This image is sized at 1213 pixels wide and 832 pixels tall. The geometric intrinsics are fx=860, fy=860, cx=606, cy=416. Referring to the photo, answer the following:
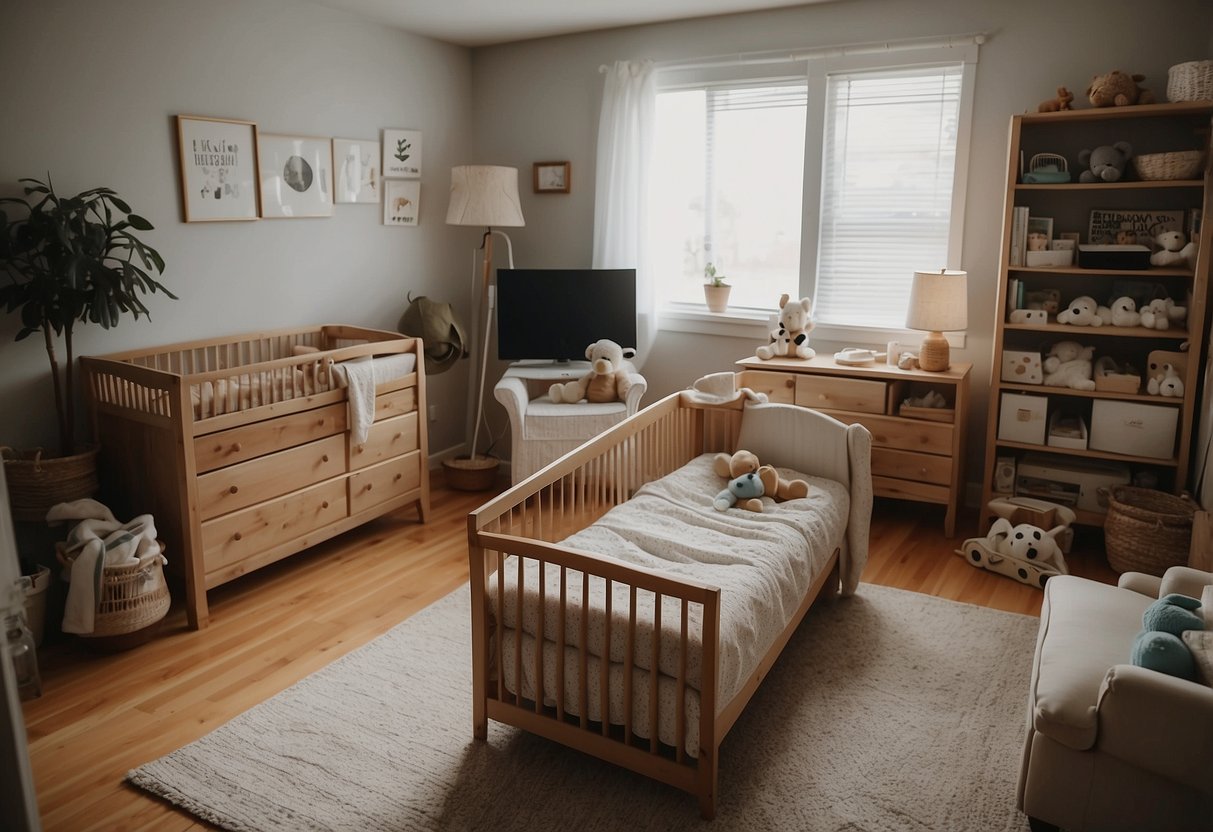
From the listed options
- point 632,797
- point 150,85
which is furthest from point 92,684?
point 150,85

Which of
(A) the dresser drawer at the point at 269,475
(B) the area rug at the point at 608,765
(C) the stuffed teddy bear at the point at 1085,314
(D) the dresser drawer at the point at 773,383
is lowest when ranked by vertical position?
(B) the area rug at the point at 608,765

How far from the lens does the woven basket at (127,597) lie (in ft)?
8.82

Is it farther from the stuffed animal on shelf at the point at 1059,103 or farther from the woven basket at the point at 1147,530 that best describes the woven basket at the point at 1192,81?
the woven basket at the point at 1147,530

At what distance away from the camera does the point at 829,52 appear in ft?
12.9

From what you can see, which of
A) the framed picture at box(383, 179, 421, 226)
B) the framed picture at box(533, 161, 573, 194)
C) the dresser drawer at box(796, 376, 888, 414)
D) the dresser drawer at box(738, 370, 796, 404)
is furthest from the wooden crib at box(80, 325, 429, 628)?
the dresser drawer at box(796, 376, 888, 414)

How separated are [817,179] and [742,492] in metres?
1.93

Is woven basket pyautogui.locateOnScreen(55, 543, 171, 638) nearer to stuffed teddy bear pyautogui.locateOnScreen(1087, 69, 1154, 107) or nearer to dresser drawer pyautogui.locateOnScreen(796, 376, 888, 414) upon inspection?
dresser drawer pyautogui.locateOnScreen(796, 376, 888, 414)

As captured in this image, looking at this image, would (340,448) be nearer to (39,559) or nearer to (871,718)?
(39,559)

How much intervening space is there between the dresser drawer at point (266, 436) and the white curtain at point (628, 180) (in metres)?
1.66

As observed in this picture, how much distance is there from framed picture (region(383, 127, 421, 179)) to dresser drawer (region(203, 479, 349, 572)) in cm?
178

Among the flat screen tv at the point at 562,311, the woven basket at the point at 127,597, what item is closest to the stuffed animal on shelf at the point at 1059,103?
the flat screen tv at the point at 562,311

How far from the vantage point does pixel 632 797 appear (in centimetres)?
207

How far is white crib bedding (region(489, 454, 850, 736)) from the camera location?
2041 millimetres

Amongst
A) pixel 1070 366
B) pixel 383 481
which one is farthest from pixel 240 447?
pixel 1070 366
